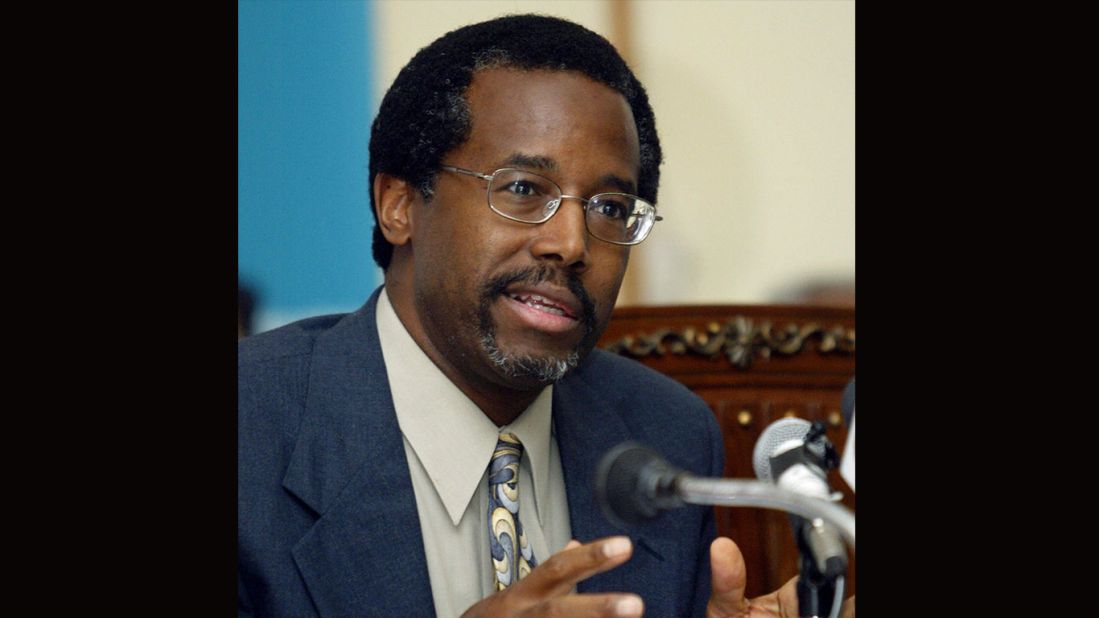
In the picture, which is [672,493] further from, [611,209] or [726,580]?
[611,209]

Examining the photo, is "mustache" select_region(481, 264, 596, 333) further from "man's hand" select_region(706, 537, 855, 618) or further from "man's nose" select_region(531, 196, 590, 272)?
"man's hand" select_region(706, 537, 855, 618)

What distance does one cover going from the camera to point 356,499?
1.36 metres

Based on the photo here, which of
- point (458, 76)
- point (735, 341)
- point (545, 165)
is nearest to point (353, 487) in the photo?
point (545, 165)

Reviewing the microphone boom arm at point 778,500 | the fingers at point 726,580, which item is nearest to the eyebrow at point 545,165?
the fingers at point 726,580

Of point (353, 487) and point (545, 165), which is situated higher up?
point (545, 165)

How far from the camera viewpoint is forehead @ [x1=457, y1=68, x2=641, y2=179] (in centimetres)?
142

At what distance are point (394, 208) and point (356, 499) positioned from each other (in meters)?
0.49

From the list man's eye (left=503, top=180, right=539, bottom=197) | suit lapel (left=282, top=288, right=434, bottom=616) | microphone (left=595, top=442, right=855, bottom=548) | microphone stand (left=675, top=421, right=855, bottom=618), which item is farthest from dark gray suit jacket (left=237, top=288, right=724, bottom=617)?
microphone stand (left=675, top=421, right=855, bottom=618)

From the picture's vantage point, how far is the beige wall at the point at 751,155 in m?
2.56
